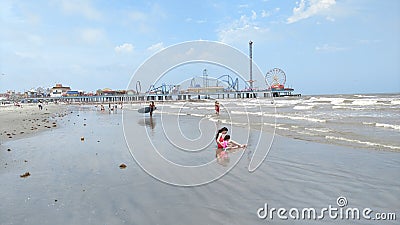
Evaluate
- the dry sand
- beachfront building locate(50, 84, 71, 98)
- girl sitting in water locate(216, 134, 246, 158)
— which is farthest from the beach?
beachfront building locate(50, 84, 71, 98)

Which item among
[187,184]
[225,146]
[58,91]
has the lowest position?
[187,184]

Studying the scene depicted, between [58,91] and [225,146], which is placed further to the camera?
[58,91]

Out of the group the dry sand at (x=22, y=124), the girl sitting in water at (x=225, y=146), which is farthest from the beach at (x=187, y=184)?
the dry sand at (x=22, y=124)

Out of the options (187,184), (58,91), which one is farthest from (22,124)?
(58,91)

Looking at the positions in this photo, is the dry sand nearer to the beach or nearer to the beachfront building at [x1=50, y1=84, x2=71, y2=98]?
the beach

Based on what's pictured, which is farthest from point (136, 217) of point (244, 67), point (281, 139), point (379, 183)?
point (281, 139)

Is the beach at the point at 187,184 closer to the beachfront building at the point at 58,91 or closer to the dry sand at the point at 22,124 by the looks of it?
the dry sand at the point at 22,124

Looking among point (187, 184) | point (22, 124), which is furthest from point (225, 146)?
point (22, 124)

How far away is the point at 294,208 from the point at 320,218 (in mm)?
428

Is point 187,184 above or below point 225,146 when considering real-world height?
below

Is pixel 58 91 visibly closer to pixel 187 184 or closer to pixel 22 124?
pixel 22 124

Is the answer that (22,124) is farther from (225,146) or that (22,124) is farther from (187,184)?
(187,184)

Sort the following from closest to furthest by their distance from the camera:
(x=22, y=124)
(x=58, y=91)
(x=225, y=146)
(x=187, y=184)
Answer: (x=187, y=184) < (x=225, y=146) < (x=22, y=124) < (x=58, y=91)

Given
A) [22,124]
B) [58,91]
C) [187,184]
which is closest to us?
[187,184]
